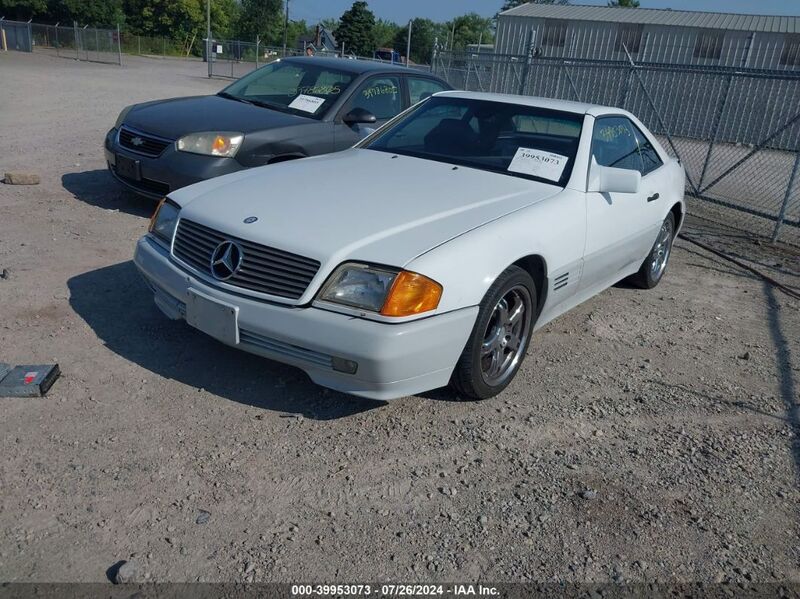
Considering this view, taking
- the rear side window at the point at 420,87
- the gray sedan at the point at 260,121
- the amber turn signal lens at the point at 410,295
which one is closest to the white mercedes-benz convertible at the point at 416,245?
the amber turn signal lens at the point at 410,295

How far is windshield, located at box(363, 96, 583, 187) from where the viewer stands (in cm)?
430

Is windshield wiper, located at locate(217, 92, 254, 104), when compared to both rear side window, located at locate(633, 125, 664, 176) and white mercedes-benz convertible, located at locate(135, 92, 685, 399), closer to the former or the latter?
white mercedes-benz convertible, located at locate(135, 92, 685, 399)

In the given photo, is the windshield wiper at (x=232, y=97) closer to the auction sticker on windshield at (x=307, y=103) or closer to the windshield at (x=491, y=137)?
the auction sticker on windshield at (x=307, y=103)

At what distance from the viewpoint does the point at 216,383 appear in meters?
3.58

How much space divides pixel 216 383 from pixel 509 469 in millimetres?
1581

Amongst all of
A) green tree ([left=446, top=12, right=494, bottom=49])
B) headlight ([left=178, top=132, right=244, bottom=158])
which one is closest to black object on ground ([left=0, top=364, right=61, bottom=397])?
headlight ([left=178, top=132, right=244, bottom=158])

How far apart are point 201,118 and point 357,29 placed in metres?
68.5

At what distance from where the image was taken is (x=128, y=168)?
622cm

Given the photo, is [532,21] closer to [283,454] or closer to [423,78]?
[423,78]

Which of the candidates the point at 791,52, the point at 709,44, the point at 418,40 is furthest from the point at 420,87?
the point at 418,40

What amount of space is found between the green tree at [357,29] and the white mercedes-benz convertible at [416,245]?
68.2 meters

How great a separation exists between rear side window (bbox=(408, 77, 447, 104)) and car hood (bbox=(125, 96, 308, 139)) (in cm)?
140

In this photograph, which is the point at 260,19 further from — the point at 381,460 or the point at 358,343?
the point at 381,460

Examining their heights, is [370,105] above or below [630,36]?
below
